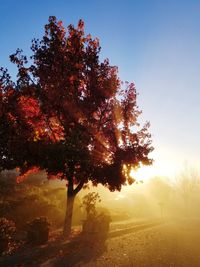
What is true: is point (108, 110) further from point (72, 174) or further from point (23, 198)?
point (23, 198)

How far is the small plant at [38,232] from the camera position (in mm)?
14484

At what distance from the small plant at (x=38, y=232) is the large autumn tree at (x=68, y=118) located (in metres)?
2.59

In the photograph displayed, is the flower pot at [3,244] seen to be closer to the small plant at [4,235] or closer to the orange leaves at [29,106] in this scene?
the small plant at [4,235]

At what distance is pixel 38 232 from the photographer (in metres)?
14.6

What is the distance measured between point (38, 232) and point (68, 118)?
6063 mm

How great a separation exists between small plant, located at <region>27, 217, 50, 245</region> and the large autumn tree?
2.59m

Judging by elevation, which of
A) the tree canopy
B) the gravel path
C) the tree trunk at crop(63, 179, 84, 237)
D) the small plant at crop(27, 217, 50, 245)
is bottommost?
the gravel path

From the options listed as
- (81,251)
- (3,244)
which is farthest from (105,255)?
(3,244)

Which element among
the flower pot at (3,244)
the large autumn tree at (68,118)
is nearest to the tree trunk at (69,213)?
the large autumn tree at (68,118)

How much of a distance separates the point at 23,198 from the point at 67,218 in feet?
18.1

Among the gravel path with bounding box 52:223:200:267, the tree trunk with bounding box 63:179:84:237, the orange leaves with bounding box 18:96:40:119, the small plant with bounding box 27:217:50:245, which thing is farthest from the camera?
the tree trunk with bounding box 63:179:84:237

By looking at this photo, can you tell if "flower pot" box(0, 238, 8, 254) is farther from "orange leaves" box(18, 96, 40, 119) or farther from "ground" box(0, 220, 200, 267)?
"orange leaves" box(18, 96, 40, 119)

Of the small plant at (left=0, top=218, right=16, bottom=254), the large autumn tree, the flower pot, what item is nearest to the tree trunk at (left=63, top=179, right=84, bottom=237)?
the large autumn tree

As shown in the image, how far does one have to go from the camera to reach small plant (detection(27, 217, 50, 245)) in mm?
14484
